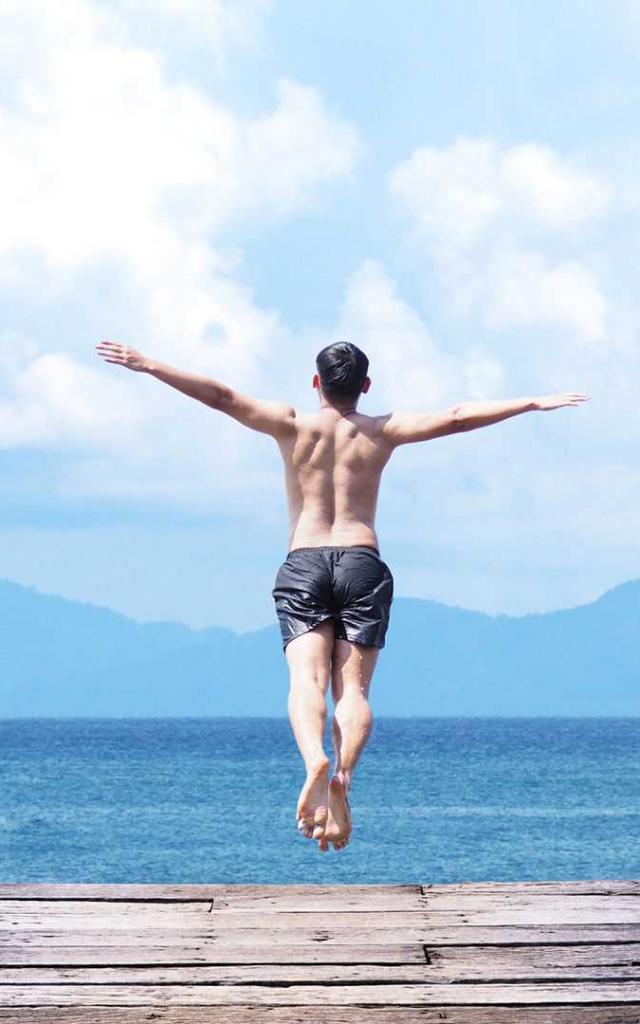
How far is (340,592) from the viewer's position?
23.7 feet

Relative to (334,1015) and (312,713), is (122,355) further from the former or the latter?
(334,1015)

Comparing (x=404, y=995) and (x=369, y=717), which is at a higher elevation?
(x=369, y=717)

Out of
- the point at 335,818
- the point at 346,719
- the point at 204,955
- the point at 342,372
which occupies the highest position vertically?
the point at 342,372

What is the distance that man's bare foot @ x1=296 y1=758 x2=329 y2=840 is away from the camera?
21.4 ft

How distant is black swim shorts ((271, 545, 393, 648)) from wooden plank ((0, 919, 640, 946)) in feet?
5.04

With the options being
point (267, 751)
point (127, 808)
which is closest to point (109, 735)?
point (267, 751)

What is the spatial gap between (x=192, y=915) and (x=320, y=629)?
5.44 feet

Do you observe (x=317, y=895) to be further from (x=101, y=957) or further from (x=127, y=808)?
(x=127, y=808)

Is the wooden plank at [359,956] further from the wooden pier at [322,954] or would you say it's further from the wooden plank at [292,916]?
the wooden plank at [292,916]

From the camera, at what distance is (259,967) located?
6.21 metres

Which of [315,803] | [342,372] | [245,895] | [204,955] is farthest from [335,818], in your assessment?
[342,372]

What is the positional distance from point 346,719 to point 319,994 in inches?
64.6

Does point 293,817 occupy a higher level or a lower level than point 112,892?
lower

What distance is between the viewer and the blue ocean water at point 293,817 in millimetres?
54406
